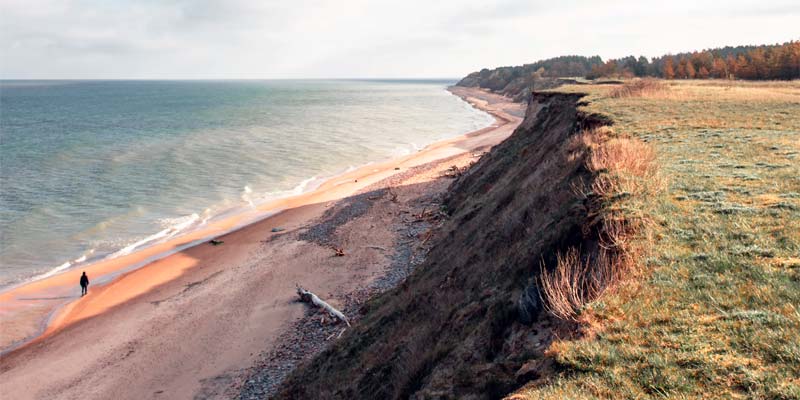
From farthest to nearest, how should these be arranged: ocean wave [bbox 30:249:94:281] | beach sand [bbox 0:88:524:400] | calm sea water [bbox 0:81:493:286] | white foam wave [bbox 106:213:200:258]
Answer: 1. calm sea water [bbox 0:81:493:286]
2. white foam wave [bbox 106:213:200:258]
3. ocean wave [bbox 30:249:94:281]
4. beach sand [bbox 0:88:524:400]

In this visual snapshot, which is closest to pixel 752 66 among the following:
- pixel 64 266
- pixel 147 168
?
pixel 147 168

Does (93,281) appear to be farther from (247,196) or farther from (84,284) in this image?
Result: (247,196)

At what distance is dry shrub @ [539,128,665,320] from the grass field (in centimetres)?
25

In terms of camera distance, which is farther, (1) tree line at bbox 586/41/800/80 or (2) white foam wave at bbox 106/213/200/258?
(1) tree line at bbox 586/41/800/80

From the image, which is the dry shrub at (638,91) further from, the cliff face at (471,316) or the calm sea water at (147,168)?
the calm sea water at (147,168)

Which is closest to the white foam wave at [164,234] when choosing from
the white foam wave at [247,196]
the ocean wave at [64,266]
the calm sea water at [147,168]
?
the calm sea water at [147,168]

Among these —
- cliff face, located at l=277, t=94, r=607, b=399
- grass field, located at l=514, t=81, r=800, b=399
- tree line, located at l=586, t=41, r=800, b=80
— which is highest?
tree line, located at l=586, t=41, r=800, b=80

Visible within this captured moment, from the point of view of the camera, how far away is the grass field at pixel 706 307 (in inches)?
198

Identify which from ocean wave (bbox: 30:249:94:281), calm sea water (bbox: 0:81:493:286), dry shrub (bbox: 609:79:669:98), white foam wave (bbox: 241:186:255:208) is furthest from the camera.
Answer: white foam wave (bbox: 241:186:255:208)

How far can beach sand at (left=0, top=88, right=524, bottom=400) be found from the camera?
15.3m

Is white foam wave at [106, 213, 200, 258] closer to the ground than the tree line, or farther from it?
→ closer to the ground

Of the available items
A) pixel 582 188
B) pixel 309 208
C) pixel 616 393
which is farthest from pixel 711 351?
pixel 309 208

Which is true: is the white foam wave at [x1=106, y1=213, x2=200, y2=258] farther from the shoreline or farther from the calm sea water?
the shoreline

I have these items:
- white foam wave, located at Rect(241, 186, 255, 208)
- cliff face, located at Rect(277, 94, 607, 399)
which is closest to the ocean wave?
white foam wave, located at Rect(241, 186, 255, 208)
